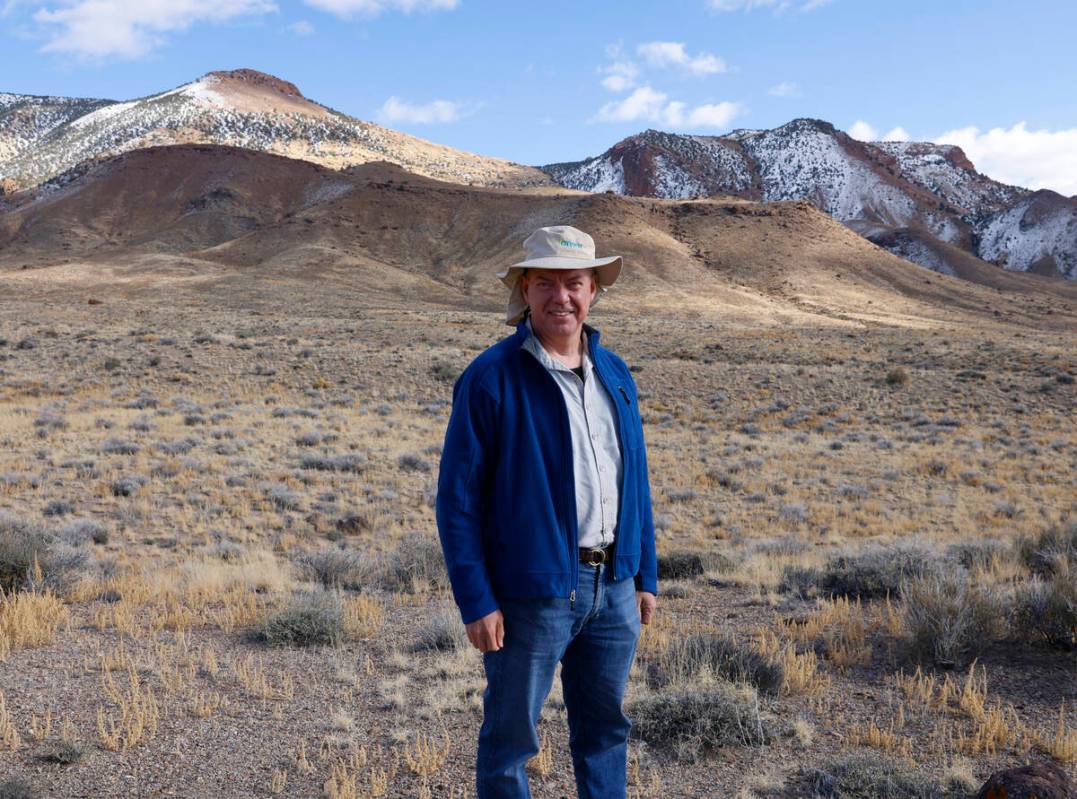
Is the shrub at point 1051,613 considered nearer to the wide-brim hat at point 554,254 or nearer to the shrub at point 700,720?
the shrub at point 700,720

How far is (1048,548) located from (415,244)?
2750 inches

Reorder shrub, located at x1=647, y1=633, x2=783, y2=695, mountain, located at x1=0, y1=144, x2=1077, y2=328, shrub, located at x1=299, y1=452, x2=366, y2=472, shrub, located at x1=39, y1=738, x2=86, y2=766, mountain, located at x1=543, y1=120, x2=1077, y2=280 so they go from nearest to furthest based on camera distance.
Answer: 1. shrub, located at x1=39, y1=738, x2=86, y2=766
2. shrub, located at x1=647, y1=633, x2=783, y2=695
3. shrub, located at x1=299, y1=452, x2=366, y2=472
4. mountain, located at x1=0, y1=144, x2=1077, y2=328
5. mountain, located at x1=543, y1=120, x2=1077, y2=280

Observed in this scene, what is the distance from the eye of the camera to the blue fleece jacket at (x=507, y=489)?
2.38 metres

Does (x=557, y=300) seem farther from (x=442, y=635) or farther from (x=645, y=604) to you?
(x=442, y=635)

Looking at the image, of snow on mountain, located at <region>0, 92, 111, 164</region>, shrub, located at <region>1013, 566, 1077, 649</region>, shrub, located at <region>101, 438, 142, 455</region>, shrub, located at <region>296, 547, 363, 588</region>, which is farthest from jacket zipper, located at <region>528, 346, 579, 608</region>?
snow on mountain, located at <region>0, 92, 111, 164</region>

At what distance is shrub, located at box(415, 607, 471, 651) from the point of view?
530 cm

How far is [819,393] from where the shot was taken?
23.5m

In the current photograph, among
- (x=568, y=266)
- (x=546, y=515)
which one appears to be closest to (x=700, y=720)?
(x=546, y=515)

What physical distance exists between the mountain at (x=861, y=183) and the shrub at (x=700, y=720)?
103 meters

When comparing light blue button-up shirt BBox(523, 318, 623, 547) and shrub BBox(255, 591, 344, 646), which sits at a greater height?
light blue button-up shirt BBox(523, 318, 623, 547)

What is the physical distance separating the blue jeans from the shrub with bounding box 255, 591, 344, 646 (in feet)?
10.3

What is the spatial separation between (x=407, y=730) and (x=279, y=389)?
63.6 feet

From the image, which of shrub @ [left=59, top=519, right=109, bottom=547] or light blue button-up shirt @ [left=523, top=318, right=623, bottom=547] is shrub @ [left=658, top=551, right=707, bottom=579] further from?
shrub @ [left=59, top=519, right=109, bottom=547]

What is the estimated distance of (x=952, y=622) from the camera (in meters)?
4.97
